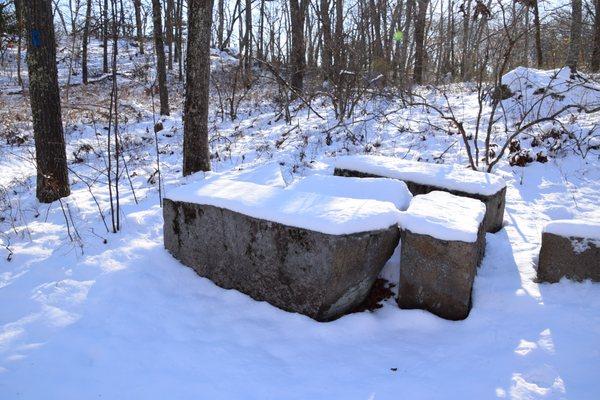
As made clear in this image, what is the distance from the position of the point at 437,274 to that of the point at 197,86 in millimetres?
3856

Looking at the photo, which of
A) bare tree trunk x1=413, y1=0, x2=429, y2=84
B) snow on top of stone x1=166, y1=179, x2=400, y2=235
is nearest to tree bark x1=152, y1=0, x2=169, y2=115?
bare tree trunk x1=413, y1=0, x2=429, y2=84

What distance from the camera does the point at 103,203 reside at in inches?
194

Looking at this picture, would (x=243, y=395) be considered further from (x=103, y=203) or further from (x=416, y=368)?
(x=103, y=203)

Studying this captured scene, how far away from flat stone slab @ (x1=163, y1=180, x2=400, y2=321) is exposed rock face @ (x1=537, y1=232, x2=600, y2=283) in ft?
3.53

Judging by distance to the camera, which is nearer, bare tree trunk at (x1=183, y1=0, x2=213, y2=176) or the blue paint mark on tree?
the blue paint mark on tree

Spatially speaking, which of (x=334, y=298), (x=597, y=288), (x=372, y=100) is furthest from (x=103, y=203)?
(x=372, y=100)

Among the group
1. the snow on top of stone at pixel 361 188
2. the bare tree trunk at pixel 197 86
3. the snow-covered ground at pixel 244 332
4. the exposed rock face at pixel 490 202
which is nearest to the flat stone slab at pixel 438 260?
the snow-covered ground at pixel 244 332

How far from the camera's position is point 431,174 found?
398 cm

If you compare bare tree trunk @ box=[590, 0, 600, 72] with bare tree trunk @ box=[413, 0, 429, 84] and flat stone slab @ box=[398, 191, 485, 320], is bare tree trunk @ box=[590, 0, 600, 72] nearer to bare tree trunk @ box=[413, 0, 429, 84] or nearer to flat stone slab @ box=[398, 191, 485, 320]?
bare tree trunk @ box=[413, 0, 429, 84]

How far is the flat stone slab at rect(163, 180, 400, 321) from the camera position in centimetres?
282

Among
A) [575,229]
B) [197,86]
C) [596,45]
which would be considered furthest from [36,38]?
[596,45]

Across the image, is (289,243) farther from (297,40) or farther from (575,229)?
(297,40)

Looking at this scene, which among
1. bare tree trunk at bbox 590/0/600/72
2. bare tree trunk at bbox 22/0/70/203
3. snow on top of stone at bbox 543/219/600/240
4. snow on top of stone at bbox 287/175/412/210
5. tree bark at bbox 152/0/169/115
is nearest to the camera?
snow on top of stone at bbox 543/219/600/240

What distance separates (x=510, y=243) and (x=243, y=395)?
2.68 m
